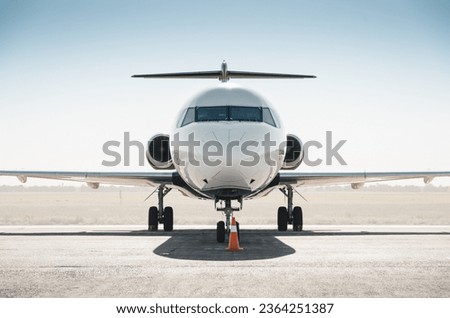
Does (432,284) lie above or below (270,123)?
below

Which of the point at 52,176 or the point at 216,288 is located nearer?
the point at 216,288

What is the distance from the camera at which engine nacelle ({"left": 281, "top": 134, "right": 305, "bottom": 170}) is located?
1800 centimetres

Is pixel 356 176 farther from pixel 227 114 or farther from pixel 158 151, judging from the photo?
pixel 227 114

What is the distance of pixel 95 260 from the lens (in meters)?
9.24

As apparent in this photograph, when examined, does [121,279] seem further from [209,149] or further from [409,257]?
[409,257]

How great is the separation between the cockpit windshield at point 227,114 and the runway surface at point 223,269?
2.97 metres

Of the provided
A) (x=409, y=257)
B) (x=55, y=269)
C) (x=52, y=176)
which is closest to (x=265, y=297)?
(x=55, y=269)

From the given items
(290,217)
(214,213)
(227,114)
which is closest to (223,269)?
(227,114)

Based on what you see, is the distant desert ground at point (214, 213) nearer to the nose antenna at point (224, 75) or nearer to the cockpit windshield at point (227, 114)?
the nose antenna at point (224, 75)

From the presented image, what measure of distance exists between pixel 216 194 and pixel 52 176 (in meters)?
8.13

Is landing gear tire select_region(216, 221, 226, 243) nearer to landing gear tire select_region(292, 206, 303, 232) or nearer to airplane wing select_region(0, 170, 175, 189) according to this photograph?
airplane wing select_region(0, 170, 175, 189)

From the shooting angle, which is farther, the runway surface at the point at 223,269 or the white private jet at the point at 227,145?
the white private jet at the point at 227,145

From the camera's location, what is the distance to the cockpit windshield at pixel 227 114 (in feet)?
39.6

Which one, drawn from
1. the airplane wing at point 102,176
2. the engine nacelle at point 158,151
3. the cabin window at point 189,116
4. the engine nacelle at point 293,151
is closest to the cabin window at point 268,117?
the cabin window at point 189,116
